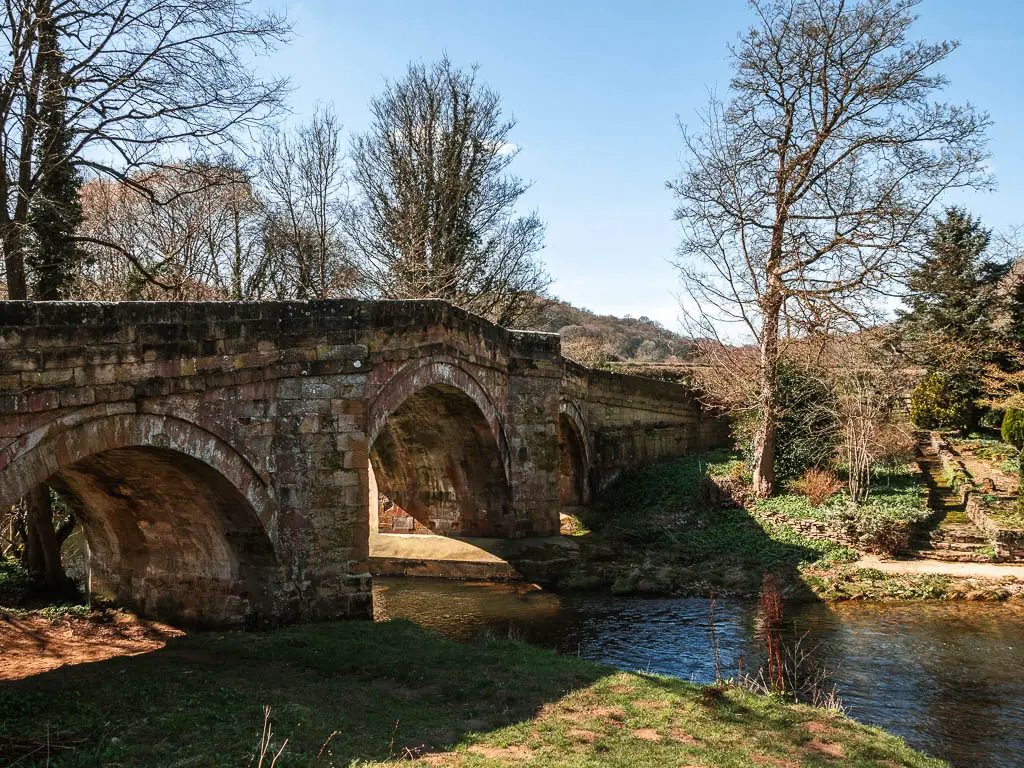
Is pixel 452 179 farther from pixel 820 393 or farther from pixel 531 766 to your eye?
pixel 531 766

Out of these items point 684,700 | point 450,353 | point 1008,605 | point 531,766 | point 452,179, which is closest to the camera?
point 531,766

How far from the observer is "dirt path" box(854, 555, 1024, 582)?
13.6 m

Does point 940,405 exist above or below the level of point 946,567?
above

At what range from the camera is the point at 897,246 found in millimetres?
16188

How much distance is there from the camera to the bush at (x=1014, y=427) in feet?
68.2

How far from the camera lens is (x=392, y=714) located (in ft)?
23.0

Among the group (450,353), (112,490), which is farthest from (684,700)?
(450,353)

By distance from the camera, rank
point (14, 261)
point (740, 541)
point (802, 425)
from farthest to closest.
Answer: point (802, 425) < point (740, 541) < point (14, 261)

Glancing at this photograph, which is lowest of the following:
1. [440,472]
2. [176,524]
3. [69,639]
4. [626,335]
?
[69,639]

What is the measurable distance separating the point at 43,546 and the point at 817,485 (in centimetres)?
1438

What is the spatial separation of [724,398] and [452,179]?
10.0m

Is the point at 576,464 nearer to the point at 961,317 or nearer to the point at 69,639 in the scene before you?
the point at 961,317

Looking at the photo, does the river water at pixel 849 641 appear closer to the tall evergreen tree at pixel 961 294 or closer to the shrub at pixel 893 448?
the shrub at pixel 893 448

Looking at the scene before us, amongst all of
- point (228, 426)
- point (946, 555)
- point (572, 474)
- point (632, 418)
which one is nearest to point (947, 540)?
point (946, 555)
